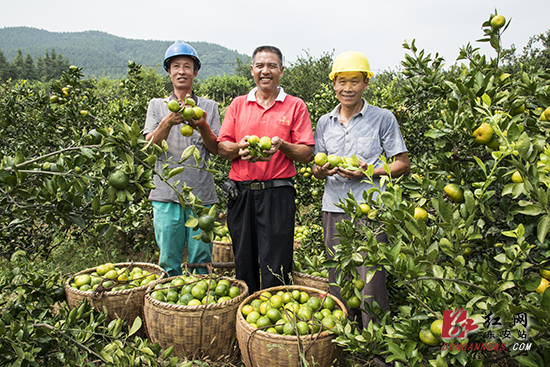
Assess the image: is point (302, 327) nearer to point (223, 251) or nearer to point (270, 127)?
point (270, 127)

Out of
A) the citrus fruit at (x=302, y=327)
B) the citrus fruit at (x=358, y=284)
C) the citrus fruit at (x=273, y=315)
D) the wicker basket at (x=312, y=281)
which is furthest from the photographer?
the wicker basket at (x=312, y=281)

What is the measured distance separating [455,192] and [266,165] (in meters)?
1.58

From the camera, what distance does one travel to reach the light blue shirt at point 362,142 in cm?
255

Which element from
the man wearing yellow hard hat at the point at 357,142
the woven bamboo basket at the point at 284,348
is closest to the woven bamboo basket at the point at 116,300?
the woven bamboo basket at the point at 284,348

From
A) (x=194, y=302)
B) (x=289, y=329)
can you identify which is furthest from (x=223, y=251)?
(x=289, y=329)

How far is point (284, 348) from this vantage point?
7.05 feet

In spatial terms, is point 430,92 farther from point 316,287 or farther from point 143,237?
point 143,237

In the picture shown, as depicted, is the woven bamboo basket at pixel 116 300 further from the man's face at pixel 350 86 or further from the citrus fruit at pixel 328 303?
the man's face at pixel 350 86

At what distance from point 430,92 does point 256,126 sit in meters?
1.42

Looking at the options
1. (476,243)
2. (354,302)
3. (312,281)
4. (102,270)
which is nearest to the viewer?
(476,243)

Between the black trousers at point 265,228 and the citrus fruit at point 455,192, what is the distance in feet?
4.86

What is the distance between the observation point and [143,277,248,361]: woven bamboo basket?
2.46 meters

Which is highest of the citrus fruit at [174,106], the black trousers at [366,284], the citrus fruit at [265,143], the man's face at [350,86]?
the man's face at [350,86]

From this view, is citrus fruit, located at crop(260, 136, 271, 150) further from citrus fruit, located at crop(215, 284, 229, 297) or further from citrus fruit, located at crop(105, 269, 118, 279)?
citrus fruit, located at crop(105, 269, 118, 279)
